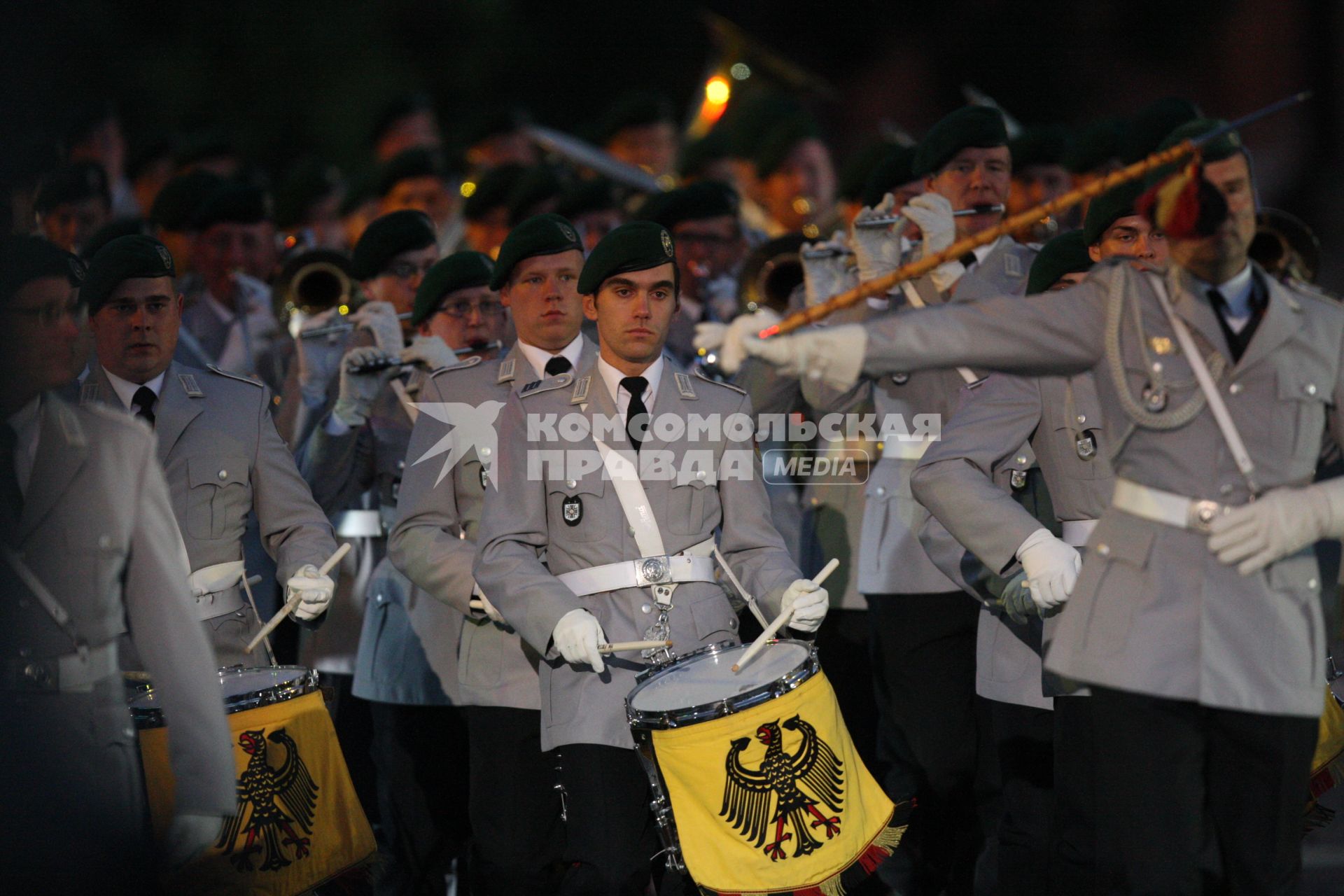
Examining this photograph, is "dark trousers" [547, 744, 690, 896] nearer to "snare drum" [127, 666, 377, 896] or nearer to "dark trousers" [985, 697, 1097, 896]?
"snare drum" [127, 666, 377, 896]

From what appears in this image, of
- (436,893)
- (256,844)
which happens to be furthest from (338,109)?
(256,844)

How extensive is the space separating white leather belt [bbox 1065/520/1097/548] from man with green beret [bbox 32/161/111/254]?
5.55 metres

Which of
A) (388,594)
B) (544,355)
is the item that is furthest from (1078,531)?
(388,594)

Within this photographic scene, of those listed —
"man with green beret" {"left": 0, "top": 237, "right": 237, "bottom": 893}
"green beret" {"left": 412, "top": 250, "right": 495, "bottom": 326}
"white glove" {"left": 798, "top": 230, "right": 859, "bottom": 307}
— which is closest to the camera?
"man with green beret" {"left": 0, "top": 237, "right": 237, "bottom": 893}

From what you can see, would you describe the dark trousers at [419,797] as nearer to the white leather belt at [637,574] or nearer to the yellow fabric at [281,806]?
the yellow fabric at [281,806]

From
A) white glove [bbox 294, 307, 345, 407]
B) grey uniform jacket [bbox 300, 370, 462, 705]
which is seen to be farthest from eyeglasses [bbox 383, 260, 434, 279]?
grey uniform jacket [bbox 300, 370, 462, 705]

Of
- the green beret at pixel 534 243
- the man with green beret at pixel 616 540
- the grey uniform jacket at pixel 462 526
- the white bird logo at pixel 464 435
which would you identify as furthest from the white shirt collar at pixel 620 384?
the green beret at pixel 534 243

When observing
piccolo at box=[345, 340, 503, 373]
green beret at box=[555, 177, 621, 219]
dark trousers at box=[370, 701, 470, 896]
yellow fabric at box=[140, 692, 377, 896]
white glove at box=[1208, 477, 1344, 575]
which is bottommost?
dark trousers at box=[370, 701, 470, 896]

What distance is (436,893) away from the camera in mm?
7449

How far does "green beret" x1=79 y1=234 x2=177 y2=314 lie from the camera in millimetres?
6434

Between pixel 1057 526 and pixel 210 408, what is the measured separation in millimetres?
2875

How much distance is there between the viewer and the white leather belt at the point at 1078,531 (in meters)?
6.21

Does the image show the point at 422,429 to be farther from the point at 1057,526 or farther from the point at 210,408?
the point at 1057,526

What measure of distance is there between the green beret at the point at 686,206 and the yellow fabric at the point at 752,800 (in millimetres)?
4226
